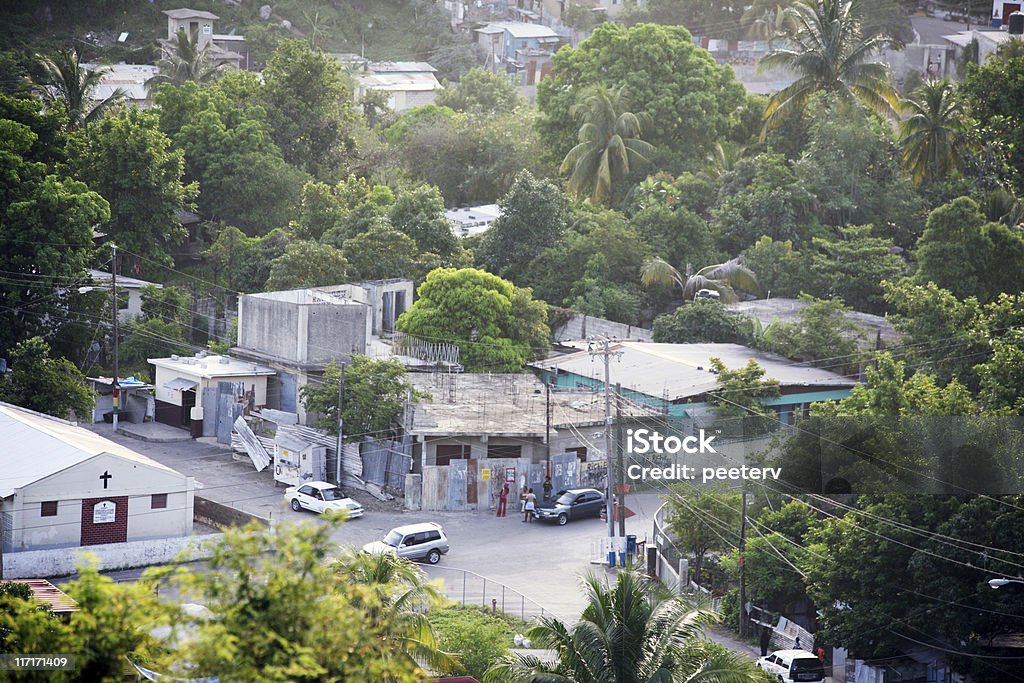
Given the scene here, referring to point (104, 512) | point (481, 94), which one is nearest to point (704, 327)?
point (104, 512)

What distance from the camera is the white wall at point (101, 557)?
26.6 m

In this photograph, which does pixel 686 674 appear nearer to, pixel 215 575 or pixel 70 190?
pixel 215 575

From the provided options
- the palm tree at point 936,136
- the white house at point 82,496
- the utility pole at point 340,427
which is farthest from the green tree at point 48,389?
the palm tree at point 936,136

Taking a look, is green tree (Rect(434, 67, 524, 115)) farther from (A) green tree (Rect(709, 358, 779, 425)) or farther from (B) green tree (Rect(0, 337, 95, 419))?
(A) green tree (Rect(709, 358, 779, 425))

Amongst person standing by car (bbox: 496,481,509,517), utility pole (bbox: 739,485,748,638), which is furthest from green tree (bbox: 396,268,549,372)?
utility pole (bbox: 739,485,748,638)

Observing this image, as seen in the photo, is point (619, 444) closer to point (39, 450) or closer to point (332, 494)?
point (332, 494)

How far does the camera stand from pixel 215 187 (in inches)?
1977

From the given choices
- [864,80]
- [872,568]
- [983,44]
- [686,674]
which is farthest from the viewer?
[983,44]

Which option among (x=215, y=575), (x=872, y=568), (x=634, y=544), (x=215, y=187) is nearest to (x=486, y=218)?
(x=215, y=187)

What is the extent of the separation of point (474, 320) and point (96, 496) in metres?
11.6

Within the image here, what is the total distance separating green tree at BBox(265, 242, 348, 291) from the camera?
1569 inches

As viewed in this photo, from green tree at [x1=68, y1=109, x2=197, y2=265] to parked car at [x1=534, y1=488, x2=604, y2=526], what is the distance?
1943 cm

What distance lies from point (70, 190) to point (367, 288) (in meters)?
9.14

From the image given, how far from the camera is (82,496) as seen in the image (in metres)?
27.8
